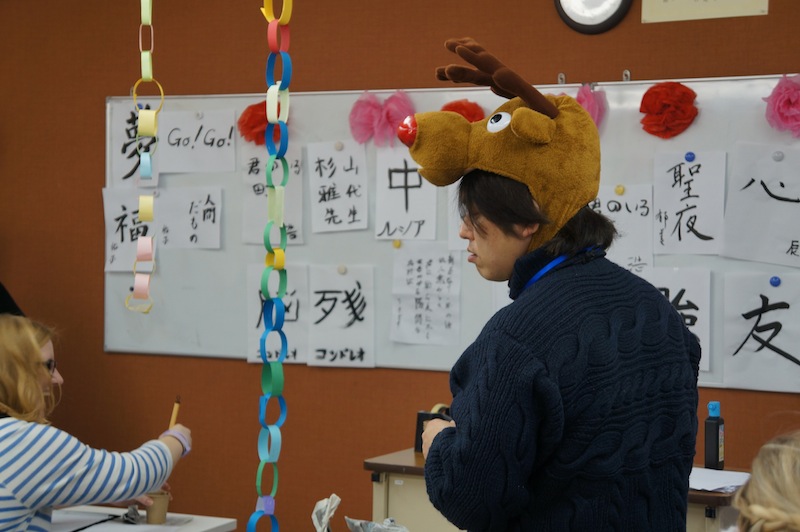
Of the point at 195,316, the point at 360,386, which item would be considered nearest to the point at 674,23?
the point at 360,386

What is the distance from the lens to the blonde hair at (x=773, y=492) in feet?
3.67

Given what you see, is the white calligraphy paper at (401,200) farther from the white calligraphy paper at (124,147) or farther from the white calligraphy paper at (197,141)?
the white calligraphy paper at (124,147)

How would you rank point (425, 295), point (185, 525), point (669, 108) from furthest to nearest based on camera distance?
point (425, 295), point (669, 108), point (185, 525)

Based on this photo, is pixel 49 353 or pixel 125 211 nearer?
pixel 49 353

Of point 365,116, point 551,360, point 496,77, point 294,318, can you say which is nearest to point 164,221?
point 294,318

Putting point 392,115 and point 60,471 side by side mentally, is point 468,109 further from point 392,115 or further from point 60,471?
point 60,471

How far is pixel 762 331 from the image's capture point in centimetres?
297

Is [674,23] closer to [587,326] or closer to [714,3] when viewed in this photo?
[714,3]

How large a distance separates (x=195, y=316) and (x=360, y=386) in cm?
67

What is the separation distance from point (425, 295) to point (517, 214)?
74.6 inches

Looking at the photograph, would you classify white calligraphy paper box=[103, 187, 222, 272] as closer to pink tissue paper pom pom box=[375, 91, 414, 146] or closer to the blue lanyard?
pink tissue paper pom pom box=[375, 91, 414, 146]

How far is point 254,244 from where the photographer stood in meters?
3.58

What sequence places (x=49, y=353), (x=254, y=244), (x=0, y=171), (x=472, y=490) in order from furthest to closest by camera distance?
(x=0, y=171), (x=254, y=244), (x=49, y=353), (x=472, y=490)

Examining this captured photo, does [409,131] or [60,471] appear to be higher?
[409,131]
